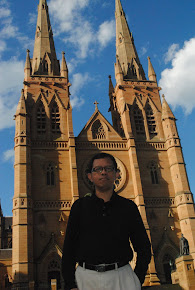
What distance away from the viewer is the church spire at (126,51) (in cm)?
3903

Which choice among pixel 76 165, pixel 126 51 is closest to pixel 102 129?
pixel 76 165

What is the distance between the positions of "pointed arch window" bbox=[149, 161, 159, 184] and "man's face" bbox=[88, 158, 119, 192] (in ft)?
95.2

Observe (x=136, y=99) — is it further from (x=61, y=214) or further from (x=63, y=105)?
(x=61, y=214)

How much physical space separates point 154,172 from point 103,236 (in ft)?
97.7

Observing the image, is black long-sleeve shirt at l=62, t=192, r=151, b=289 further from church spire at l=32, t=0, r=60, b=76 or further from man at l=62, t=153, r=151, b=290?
church spire at l=32, t=0, r=60, b=76

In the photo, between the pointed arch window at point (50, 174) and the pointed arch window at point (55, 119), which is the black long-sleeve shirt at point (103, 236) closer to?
the pointed arch window at point (50, 174)

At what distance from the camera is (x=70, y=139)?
104ft

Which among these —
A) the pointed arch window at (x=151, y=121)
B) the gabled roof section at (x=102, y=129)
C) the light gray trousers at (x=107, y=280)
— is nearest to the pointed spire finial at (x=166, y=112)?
the pointed arch window at (x=151, y=121)

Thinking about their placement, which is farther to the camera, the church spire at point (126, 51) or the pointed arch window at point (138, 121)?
the church spire at point (126, 51)

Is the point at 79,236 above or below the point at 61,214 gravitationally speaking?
below

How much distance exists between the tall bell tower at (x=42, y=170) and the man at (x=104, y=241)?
2290cm

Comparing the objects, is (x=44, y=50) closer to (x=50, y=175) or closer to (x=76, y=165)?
(x=76, y=165)

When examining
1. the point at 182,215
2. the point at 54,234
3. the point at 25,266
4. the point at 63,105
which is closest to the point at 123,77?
the point at 63,105

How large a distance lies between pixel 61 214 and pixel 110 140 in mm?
8911
